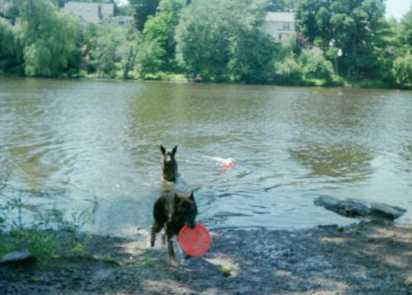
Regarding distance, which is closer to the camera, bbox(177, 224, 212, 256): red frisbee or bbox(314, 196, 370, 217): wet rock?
bbox(177, 224, 212, 256): red frisbee

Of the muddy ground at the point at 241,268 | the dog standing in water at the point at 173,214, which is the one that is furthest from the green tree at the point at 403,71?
the dog standing in water at the point at 173,214

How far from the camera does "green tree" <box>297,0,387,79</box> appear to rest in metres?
74.6

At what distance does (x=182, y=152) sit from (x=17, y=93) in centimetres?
2710

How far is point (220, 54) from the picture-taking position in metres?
76.1

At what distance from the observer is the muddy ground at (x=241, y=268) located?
6605 millimetres

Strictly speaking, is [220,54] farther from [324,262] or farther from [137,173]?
[324,262]

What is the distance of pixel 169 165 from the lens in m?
A: 14.7

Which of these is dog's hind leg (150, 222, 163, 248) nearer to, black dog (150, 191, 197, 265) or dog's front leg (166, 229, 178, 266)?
black dog (150, 191, 197, 265)

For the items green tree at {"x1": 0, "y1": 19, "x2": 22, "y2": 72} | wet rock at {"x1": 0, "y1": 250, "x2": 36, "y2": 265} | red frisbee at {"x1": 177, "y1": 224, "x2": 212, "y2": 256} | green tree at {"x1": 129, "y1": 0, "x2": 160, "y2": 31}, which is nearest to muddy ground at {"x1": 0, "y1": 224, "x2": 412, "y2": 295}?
wet rock at {"x1": 0, "y1": 250, "x2": 36, "y2": 265}

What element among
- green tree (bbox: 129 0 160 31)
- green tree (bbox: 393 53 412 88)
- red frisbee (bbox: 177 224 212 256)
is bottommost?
red frisbee (bbox: 177 224 212 256)

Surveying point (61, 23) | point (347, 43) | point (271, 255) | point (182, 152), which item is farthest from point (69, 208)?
point (347, 43)

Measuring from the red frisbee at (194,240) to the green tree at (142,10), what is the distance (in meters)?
91.0

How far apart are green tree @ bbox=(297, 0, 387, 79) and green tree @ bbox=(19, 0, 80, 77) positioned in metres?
34.2

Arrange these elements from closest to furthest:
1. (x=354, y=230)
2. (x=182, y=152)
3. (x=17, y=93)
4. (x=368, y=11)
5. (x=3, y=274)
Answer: (x=3, y=274)
(x=354, y=230)
(x=182, y=152)
(x=17, y=93)
(x=368, y=11)
